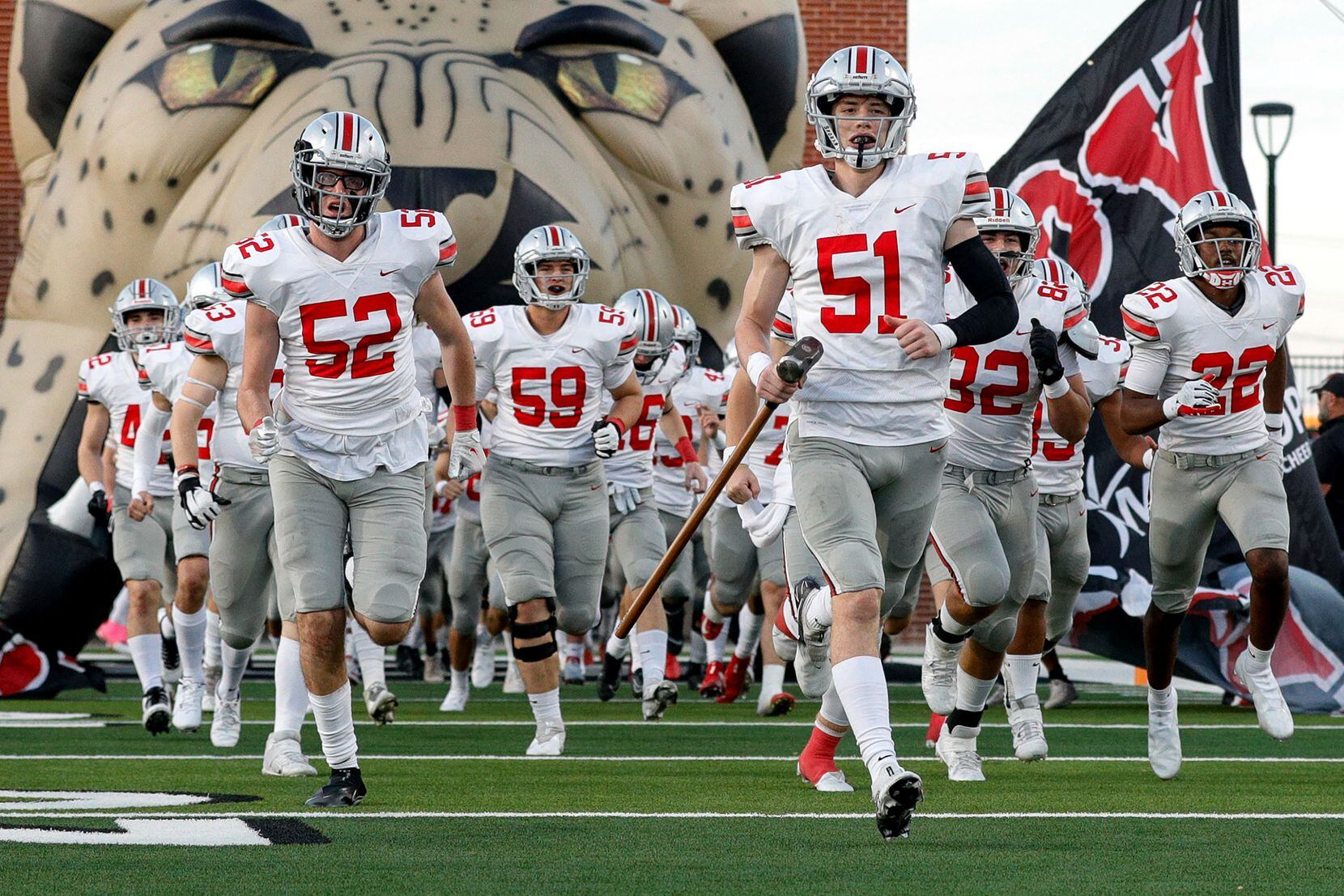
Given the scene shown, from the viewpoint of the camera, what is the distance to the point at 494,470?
7.55 m

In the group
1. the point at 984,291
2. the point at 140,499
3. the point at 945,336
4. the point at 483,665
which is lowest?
the point at 483,665

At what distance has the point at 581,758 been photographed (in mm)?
6984

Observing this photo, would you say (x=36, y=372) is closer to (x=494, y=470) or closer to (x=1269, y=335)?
(x=494, y=470)

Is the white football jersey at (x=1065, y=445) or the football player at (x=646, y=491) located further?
the football player at (x=646, y=491)

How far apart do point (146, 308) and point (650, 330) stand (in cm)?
246

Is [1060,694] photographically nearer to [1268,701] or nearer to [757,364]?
[1268,701]

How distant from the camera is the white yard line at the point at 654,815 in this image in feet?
16.3

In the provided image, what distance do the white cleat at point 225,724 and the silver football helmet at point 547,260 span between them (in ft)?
6.25

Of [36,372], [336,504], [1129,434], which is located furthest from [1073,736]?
[36,372]

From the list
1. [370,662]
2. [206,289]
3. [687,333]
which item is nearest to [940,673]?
[370,662]

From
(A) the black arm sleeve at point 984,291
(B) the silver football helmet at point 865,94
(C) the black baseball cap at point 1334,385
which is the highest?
(B) the silver football helmet at point 865,94

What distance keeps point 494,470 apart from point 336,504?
2113 mm

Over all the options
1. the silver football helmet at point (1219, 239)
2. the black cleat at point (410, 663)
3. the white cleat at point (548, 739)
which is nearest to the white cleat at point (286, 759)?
the white cleat at point (548, 739)

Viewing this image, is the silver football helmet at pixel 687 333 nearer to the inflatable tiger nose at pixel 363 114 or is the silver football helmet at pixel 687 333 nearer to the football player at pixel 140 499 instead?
the inflatable tiger nose at pixel 363 114
